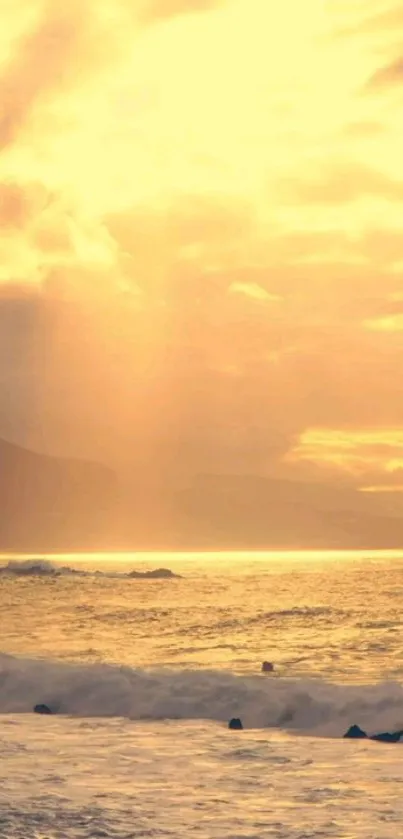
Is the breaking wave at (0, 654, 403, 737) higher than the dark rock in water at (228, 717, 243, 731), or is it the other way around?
Answer: the breaking wave at (0, 654, 403, 737)

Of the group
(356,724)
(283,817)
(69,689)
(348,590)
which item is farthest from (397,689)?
(348,590)

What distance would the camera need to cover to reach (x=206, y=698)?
3197cm

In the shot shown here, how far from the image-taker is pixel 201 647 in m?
47.1

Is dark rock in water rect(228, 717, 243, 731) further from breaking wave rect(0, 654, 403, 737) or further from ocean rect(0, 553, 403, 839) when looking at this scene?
breaking wave rect(0, 654, 403, 737)

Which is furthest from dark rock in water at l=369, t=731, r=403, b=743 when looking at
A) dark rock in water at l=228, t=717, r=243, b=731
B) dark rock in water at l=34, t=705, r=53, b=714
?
dark rock in water at l=34, t=705, r=53, b=714

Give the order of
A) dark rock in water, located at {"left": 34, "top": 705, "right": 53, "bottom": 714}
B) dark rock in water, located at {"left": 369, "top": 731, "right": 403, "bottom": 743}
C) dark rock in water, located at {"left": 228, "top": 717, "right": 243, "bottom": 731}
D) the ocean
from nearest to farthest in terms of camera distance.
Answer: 1. the ocean
2. dark rock in water, located at {"left": 369, "top": 731, "right": 403, "bottom": 743}
3. dark rock in water, located at {"left": 228, "top": 717, "right": 243, "bottom": 731}
4. dark rock in water, located at {"left": 34, "top": 705, "right": 53, "bottom": 714}

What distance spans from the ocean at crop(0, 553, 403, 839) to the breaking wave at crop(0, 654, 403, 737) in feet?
0.21

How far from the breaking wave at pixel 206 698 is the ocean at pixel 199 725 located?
6cm

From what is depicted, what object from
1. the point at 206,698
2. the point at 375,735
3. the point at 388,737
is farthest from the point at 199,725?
the point at 388,737

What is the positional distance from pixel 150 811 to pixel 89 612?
5459cm

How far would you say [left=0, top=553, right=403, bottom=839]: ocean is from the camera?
16.5 metres

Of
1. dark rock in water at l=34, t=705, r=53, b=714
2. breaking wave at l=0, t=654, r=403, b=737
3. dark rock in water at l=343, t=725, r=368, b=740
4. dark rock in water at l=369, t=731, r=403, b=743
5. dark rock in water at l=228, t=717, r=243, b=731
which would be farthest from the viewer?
dark rock in water at l=34, t=705, r=53, b=714

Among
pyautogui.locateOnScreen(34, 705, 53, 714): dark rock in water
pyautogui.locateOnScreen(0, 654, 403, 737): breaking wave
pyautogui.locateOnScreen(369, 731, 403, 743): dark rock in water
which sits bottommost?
pyautogui.locateOnScreen(369, 731, 403, 743): dark rock in water

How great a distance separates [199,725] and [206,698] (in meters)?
3.60
